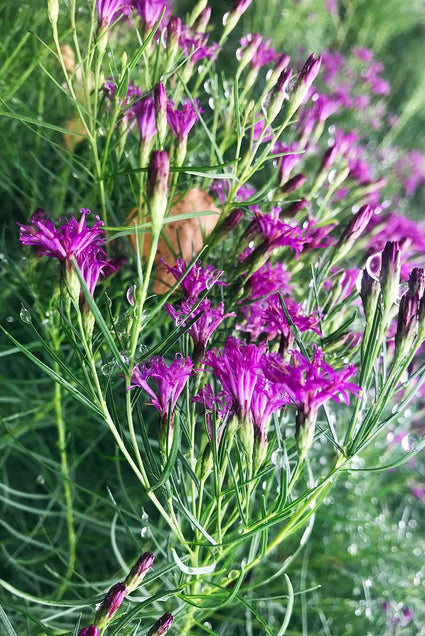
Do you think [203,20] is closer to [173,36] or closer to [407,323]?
[173,36]

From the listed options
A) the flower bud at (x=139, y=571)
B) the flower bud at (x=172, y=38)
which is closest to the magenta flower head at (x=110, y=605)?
the flower bud at (x=139, y=571)

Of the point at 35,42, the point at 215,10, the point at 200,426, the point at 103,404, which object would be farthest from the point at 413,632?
the point at 215,10

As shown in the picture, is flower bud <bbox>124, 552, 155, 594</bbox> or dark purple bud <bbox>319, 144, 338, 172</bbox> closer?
flower bud <bbox>124, 552, 155, 594</bbox>

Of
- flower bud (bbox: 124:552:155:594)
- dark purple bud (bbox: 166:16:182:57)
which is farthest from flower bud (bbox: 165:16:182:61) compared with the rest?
flower bud (bbox: 124:552:155:594)

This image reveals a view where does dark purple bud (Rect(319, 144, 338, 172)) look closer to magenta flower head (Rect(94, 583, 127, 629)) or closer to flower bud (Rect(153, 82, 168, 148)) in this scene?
flower bud (Rect(153, 82, 168, 148))

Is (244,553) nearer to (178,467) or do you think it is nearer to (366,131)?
(178,467)
